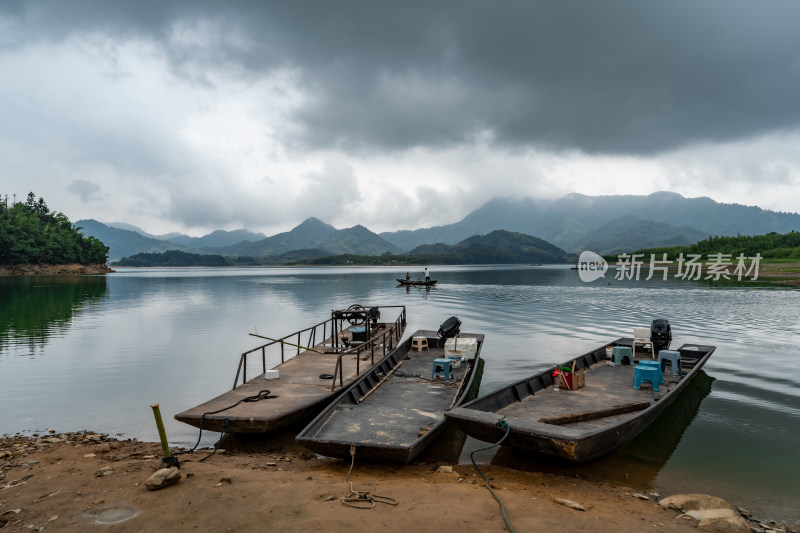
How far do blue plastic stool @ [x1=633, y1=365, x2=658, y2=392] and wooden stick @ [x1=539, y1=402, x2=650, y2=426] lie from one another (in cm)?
199

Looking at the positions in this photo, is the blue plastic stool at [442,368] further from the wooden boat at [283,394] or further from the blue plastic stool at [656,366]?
the blue plastic stool at [656,366]

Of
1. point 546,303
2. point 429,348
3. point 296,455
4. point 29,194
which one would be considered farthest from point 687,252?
point 29,194

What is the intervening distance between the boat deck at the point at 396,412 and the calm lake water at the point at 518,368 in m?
1.88

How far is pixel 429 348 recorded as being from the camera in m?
20.7

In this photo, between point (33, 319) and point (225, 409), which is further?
point (33, 319)

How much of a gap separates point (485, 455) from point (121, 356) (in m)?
22.1

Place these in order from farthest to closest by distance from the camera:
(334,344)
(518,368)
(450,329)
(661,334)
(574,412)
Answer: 1. (518,368)
2. (334,344)
3. (450,329)
4. (661,334)
5. (574,412)

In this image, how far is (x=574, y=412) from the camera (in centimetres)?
1174

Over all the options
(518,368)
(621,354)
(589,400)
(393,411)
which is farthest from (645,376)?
(393,411)

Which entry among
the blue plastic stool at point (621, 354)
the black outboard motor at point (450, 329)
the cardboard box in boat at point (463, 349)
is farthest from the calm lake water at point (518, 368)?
the black outboard motor at point (450, 329)

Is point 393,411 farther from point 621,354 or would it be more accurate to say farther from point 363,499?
point 621,354

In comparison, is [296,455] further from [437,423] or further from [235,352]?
[235,352]

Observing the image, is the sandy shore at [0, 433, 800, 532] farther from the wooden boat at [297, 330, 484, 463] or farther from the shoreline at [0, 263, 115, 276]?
the shoreline at [0, 263, 115, 276]

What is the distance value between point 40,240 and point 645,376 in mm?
162838
